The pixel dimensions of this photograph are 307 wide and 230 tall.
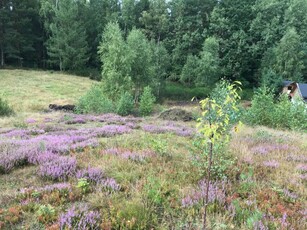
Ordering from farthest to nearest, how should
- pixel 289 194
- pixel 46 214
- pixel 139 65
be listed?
pixel 139 65, pixel 289 194, pixel 46 214

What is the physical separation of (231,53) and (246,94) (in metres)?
8.96

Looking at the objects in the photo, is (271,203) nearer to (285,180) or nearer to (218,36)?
(285,180)

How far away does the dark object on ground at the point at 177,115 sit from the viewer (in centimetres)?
1848

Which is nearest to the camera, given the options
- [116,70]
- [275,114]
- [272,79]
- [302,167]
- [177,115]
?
[302,167]

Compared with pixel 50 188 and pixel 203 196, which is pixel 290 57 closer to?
pixel 203 196

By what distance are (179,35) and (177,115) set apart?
1538 inches

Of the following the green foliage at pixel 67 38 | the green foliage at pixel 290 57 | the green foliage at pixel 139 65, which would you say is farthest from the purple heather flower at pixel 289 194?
the green foliage at pixel 290 57

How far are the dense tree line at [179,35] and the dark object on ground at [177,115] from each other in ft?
80.0

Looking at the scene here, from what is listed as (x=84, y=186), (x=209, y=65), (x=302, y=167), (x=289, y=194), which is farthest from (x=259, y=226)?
(x=209, y=65)

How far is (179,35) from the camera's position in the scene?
54.2 metres

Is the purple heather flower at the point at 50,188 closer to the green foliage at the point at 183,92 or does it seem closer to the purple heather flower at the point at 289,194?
the purple heather flower at the point at 289,194

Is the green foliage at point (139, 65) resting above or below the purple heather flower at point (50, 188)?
above

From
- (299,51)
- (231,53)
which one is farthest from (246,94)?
(299,51)

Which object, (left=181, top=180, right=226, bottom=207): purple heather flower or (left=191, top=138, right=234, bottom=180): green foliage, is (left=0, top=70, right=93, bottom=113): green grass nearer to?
(left=191, top=138, right=234, bottom=180): green foliage
